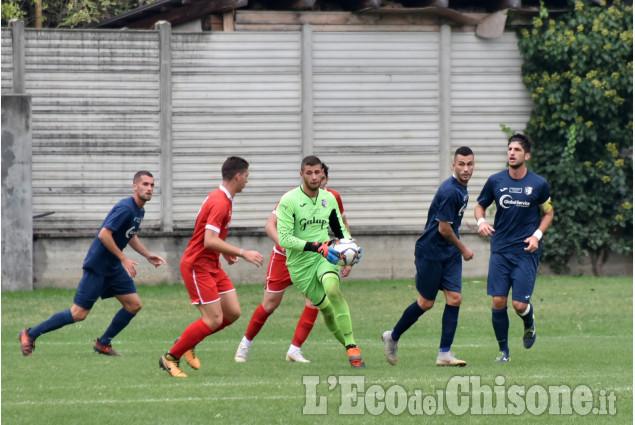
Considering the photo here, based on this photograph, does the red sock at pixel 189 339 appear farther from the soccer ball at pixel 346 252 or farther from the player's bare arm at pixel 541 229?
the player's bare arm at pixel 541 229

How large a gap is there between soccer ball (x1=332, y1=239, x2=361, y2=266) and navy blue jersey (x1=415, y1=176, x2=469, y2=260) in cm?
103

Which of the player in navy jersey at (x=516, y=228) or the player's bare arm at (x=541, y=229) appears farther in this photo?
the player in navy jersey at (x=516, y=228)

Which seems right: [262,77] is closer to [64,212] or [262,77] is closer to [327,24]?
[327,24]

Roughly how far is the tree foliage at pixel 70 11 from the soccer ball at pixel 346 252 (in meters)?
19.1

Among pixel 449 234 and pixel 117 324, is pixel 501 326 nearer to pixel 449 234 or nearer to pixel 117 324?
pixel 449 234

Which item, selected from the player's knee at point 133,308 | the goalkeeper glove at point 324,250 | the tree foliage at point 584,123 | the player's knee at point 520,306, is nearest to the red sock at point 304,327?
the goalkeeper glove at point 324,250

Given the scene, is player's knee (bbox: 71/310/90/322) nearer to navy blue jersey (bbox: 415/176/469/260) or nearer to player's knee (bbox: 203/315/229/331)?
player's knee (bbox: 203/315/229/331)

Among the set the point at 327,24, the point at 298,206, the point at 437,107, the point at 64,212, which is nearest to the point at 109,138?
the point at 64,212

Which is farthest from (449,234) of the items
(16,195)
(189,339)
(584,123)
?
(584,123)

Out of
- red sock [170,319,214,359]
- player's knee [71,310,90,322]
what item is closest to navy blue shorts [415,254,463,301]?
red sock [170,319,214,359]

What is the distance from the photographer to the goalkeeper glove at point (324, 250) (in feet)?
34.9

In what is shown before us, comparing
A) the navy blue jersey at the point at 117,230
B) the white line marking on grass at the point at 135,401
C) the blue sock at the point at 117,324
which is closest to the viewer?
the white line marking on grass at the point at 135,401

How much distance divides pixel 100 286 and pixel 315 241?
2.65 metres

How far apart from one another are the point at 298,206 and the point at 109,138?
10736mm
